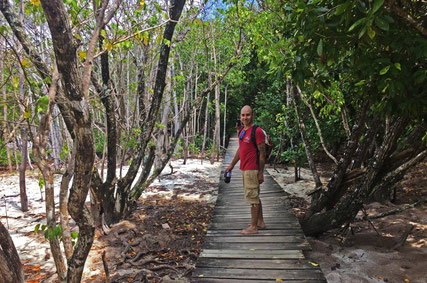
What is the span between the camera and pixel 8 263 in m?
2.39

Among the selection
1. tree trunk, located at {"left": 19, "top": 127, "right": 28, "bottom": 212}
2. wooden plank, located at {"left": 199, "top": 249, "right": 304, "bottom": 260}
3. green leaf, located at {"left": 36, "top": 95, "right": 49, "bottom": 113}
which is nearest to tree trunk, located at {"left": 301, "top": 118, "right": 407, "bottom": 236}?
wooden plank, located at {"left": 199, "top": 249, "right": 304, "bottom": 260}

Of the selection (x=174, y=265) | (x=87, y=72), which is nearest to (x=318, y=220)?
(x=174, y=265)

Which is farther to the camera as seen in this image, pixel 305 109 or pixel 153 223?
pixel 305 109

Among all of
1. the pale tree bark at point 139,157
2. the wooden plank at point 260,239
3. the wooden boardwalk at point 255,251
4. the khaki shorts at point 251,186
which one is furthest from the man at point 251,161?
the pale tree bark at point 139,157

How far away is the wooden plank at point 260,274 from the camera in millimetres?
2944

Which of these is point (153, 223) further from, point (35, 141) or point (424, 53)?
point (424, 53)

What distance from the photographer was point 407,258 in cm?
391

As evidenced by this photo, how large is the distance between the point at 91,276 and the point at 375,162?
14.9 ft

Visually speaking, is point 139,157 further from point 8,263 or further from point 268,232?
point 8,263

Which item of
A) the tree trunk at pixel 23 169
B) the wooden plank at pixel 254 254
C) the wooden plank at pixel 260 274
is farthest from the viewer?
the tree trunk at pixel 23 169

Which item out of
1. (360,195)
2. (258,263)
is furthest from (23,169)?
(360,195)

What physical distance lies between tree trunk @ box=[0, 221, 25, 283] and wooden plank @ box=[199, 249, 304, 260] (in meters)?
2.06

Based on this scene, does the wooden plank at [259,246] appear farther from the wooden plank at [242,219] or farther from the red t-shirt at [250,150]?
the red t-shirt at [250,150]

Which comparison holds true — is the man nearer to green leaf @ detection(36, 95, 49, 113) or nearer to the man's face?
the man's face
